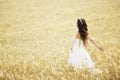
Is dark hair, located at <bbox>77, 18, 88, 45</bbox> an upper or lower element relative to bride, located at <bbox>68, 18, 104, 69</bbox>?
upper

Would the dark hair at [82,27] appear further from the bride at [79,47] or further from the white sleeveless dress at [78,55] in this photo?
the white sleeveless dress at [78,55]

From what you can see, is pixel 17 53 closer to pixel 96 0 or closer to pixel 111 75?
pixel 111 75

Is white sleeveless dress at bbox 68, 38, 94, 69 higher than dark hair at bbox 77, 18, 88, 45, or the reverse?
dark hair at bbox 77, 18, 88, 45

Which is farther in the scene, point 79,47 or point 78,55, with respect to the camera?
point 79,47

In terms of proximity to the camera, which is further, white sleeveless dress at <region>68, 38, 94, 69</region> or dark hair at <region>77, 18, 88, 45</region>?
dark hair at <region>77, 18, 88, 45</region>

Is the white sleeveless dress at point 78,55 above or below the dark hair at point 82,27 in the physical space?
below

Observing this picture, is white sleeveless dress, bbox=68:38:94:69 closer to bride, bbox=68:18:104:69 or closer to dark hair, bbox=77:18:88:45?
bride, bbox=68:18:104:69

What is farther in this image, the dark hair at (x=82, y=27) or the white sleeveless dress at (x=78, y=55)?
the dark hair at (x=82, y=27)

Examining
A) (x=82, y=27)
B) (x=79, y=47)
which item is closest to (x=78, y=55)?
(x=79, y=47)

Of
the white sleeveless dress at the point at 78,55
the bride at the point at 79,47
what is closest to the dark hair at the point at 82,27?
the bride at the point at 79,47

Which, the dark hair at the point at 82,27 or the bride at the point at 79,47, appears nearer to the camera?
the bride at the point at 79,47

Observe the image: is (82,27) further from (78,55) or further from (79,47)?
(78,55)

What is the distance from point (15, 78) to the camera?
14.4ft

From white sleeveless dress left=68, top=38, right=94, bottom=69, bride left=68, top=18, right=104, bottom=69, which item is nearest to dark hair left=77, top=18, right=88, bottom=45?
bride left=68, top=18, right=104, bottom=69
